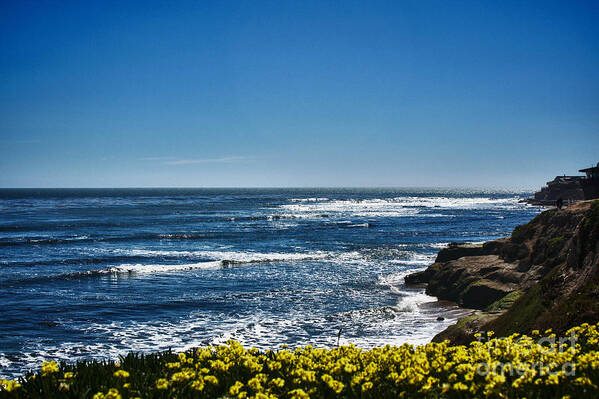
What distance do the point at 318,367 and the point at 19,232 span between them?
5579 cm

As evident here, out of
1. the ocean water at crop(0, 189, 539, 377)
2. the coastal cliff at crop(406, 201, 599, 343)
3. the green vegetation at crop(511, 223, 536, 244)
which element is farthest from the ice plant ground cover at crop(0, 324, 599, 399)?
the green vegetation at crop(511, 223, 536, 244)

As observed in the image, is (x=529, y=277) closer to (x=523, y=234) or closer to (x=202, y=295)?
(x=523, y=234)

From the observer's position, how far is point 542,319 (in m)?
8.59

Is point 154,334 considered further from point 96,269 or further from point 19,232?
point 19,232

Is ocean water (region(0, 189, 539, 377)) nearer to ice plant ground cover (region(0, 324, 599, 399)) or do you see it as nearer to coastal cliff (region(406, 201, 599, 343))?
coastal cliff (region(406, 201, 599, 343))

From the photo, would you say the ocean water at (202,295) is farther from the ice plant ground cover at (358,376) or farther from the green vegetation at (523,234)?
the ice plant ground cover at (358,376)

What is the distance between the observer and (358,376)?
198 inches

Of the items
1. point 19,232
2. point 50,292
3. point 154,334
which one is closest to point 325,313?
point 154,334

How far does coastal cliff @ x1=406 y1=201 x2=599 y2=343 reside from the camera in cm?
844

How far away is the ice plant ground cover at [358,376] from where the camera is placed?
4539mm

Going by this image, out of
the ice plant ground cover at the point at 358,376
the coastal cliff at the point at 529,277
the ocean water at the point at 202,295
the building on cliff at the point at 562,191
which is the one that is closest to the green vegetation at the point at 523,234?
the coastal cliff at the point at 529,277

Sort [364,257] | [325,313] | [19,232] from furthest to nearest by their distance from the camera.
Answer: [19,232] < [364,257] < [325,313]

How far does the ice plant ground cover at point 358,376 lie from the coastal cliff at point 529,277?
2.30m

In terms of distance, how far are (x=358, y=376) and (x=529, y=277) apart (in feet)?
46.5
